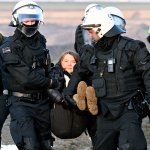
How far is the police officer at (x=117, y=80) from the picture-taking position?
207 inches

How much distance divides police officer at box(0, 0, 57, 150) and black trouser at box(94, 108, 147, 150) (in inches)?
28.6

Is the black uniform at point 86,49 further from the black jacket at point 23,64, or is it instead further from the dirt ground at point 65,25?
the dirt ground at point 65,25

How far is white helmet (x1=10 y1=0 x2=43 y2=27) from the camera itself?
233 inches

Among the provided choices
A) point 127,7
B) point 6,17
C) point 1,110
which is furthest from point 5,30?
point 1,110

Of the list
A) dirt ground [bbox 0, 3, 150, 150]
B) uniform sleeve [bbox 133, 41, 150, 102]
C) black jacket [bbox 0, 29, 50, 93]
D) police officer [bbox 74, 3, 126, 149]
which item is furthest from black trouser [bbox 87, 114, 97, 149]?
dirt ground [bbox 0, 3, 150, 150]

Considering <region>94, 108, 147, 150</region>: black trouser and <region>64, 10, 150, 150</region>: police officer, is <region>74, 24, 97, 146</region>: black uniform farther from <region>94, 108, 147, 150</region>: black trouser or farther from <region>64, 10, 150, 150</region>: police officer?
<region>94, 108, 147, 150</region>: black trouser

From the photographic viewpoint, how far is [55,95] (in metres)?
5.87

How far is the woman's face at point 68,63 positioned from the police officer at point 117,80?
0.65 meters

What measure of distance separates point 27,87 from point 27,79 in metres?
0.13

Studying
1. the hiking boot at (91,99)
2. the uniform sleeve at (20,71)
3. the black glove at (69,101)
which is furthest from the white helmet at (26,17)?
the hiking boot at (91,99)

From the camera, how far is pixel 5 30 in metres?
28.5

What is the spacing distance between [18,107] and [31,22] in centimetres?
93

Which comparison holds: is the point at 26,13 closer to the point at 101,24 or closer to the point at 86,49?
the point at 86,49

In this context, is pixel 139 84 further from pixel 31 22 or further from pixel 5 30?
pixel 5 30
